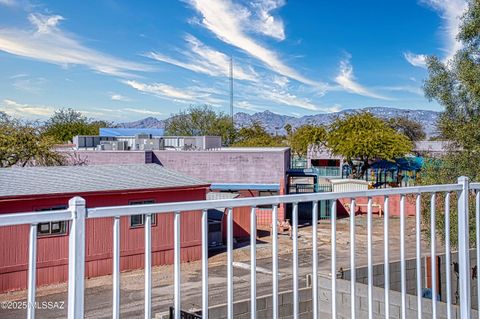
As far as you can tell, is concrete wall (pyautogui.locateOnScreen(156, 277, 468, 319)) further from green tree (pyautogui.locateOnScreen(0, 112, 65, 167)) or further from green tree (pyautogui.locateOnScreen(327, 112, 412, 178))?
green tree (pyautogui.locateOnScreen(327, 112, 412, 178))

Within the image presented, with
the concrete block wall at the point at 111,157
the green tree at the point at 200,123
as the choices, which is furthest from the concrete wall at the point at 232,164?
the green tree at the point at 200,123

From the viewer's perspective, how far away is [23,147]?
15.7m

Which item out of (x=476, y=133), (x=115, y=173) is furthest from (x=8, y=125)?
(x=476, y=133)

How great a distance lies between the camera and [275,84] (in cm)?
6838

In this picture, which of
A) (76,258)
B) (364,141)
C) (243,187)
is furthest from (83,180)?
(364,141)

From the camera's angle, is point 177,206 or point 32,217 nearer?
point 32,217

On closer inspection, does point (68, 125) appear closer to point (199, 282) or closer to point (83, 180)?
point (83, 180)

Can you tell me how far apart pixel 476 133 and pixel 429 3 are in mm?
15544

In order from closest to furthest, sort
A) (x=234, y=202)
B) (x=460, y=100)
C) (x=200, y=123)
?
1. (x=234, y=202)
2. (x=460, y=100)
3. (x=200, y=123)

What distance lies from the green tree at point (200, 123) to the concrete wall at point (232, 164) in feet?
75.4

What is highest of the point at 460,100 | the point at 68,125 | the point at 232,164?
the point at 68,125

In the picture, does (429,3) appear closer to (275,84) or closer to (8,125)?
(8,125)

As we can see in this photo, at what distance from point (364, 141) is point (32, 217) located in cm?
2249

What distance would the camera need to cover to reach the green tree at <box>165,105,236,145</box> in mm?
42188
